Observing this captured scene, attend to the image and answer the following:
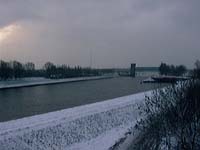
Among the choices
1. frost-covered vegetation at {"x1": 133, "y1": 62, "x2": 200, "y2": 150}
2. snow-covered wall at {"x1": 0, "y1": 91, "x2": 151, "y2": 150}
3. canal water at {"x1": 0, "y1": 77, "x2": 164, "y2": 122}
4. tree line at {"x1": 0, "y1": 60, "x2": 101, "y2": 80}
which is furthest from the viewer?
tree line at {"x1": 0, "y1": 60, "x2": 101, "y2": 80}

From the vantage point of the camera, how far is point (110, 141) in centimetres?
1692

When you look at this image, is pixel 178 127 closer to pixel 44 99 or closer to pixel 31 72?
pixel 44 99

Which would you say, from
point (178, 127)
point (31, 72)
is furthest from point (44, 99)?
point (31, 72)

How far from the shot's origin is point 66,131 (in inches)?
725

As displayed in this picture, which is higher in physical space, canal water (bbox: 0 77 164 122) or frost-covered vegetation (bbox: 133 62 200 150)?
frost-covered vegetation (bbox: 133 62 200 150)

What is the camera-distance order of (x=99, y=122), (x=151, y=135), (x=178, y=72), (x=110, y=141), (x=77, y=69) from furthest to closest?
(x=77, y=69), (x=178, y=72), (x=99, y=122), (x=110, y=141), (x=151, y=135)

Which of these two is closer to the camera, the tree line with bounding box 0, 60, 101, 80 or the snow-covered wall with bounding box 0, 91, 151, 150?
the snow-covered wall with bounding box 0, 91, 151, 150

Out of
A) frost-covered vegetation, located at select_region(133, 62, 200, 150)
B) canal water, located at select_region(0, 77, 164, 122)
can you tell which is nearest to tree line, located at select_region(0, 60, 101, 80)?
canal water, located at select_region(0, 77, 164, 122)

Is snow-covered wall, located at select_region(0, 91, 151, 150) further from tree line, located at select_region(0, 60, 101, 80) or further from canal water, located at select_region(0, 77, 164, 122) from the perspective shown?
tree line, located at select_region(0, 60, 101, 80)

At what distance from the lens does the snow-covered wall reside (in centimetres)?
1595

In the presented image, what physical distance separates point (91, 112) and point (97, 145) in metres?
7.01

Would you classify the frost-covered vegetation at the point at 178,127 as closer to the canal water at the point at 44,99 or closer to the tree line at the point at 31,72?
the canal water at the point at 44,99

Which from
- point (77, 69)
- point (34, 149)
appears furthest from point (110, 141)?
point (77, 69)

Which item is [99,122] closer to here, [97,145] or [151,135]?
[97,145]
